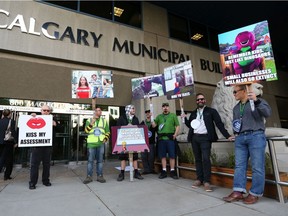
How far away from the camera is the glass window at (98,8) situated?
953 cm

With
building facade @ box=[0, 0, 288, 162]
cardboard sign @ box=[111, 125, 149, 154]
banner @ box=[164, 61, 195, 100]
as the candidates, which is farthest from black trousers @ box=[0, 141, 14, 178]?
banner @ box=[164, 61, 195, 100]

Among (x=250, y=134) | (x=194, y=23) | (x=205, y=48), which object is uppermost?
(x=194, y=23)

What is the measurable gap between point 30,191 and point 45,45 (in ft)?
19.5

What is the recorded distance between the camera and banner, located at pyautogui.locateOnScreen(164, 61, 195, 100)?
4.81 m

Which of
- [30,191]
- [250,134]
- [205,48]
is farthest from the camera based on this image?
[205,48]

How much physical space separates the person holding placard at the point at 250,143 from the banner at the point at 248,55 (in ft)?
0.79

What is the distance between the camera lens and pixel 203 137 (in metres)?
3.86

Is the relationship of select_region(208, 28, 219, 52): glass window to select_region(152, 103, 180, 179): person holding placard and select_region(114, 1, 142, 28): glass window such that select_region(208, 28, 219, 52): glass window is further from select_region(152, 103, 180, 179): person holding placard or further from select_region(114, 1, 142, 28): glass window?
select_region(152, 103, 180, 179): person holding placard

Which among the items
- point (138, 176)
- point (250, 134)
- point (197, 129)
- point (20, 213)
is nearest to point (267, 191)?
point (250, 134)

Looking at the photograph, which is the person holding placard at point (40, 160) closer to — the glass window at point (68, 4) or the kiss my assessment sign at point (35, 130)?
the kiss my assessment sign at point (35, 130)

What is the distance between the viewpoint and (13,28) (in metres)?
7.61

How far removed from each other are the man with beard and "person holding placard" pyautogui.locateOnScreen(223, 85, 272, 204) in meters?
0.62

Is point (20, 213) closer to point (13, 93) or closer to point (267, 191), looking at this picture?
point (267, 191)

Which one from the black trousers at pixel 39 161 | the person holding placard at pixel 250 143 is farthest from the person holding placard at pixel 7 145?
the person holding placard at pixel 250 143
